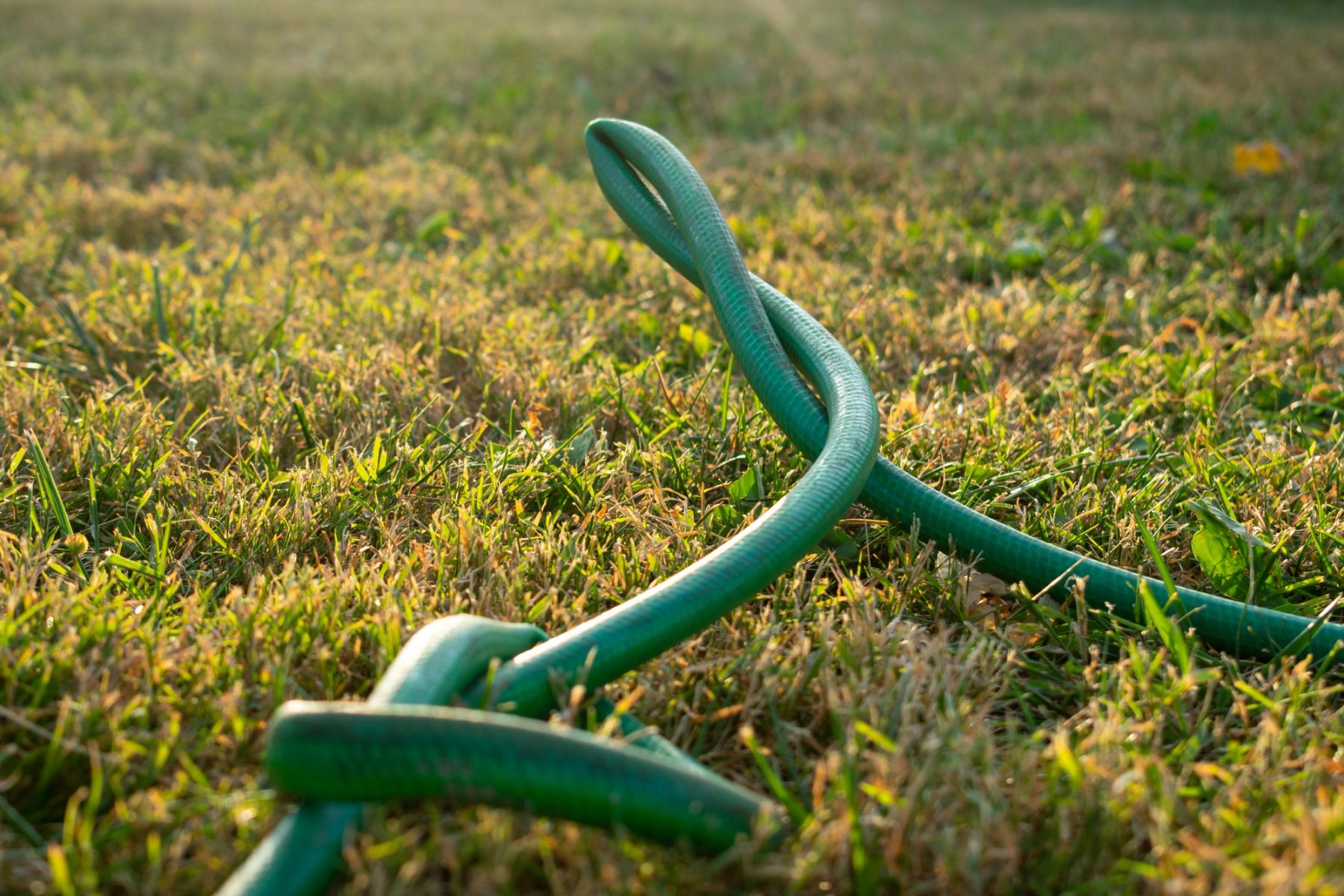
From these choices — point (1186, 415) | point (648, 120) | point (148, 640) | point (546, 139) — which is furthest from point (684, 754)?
point (648, 120)

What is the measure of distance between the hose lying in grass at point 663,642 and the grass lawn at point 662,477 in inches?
2.2

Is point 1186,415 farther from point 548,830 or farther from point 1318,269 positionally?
point 548,830

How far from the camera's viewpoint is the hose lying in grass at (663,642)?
2.95 feet

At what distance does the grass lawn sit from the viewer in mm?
1005

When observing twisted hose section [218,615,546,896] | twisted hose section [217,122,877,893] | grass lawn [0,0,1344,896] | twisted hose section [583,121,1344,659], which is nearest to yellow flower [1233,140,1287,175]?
grass lawn [0,0,1344,896]

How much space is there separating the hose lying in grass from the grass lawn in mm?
55

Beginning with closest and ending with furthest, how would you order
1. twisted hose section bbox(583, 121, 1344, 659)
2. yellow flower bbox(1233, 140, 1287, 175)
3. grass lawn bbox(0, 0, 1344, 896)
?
1. grass lawn bbox(0, 0, 1344, 896)
2. twisted hose section bbox(583, 121, 1344, 659)
3. yellow flower bbox(1233, 140, 1287, 175)

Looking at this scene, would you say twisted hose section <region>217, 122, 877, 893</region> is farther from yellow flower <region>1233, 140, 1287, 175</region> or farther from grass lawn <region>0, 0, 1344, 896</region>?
yellow flower <region>1233, 140, 1287, 175</region>

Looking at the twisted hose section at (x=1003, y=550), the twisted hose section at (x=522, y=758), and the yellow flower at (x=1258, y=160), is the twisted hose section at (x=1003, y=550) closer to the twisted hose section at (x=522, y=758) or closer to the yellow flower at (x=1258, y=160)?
the twisted hose section at (x=522, y=758)

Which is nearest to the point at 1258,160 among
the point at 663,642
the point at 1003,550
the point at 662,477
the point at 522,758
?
the point at 1003,550

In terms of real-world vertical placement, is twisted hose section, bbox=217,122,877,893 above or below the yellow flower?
below

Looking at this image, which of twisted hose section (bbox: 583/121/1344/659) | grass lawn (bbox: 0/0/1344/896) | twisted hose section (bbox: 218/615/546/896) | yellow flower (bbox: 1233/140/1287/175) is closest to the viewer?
twisted hose section (bbox: 218/615/546/896)

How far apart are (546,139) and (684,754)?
3.71m

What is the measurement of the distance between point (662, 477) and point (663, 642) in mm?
607
